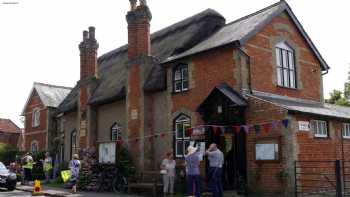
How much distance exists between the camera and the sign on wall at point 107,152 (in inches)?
786

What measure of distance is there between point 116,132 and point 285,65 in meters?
10.0

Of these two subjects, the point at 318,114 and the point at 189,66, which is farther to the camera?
the point at 189,66

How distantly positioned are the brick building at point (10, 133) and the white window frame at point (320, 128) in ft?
157

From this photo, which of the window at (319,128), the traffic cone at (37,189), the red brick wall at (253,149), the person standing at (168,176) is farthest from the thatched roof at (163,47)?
the window at (319,128)

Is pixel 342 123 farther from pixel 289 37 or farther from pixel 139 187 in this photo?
pixel 139 187

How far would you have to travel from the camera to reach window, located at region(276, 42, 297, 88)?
19250 millimetres

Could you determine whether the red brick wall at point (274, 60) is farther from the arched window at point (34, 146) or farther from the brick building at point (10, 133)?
the brick building at point (10, 133)

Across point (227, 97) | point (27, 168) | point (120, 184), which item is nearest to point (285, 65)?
point (227, 97)

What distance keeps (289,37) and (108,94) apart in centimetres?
995

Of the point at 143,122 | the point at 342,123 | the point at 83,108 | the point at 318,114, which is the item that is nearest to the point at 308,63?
the point at 342,123

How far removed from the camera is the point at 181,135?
19609 mm

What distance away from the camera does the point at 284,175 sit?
48.5ft

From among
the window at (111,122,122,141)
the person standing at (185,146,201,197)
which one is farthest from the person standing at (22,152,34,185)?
the person standing at (185,146,201,197)

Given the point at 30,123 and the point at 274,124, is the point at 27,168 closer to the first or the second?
the point at 274,124
